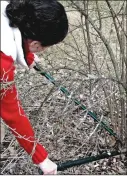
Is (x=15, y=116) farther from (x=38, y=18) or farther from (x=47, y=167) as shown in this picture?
(x=38, y=18)

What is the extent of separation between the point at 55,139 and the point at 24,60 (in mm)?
1319

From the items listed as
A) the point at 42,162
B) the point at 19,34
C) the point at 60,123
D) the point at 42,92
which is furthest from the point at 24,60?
the point at 42,92

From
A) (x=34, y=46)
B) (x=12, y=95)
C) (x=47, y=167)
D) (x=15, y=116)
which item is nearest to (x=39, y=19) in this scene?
(x=34, y=46)

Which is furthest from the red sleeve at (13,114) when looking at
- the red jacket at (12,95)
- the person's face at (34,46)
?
the person's face at (34,46)

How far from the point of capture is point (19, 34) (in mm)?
1737

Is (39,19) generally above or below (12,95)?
above

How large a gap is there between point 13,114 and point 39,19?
0.48 metres

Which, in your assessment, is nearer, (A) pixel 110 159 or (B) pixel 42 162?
(B) pixel 42 162

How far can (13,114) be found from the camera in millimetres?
1823

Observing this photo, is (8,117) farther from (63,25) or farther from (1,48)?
(63,25)

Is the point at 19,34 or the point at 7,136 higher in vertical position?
the point at 19,34

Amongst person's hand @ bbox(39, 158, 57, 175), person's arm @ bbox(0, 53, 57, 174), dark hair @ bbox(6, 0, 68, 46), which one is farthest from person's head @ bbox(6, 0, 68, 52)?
person's hand @ bbox(39, 158, 57, 175)

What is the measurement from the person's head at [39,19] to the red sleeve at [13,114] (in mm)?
165

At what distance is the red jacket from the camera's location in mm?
1698
